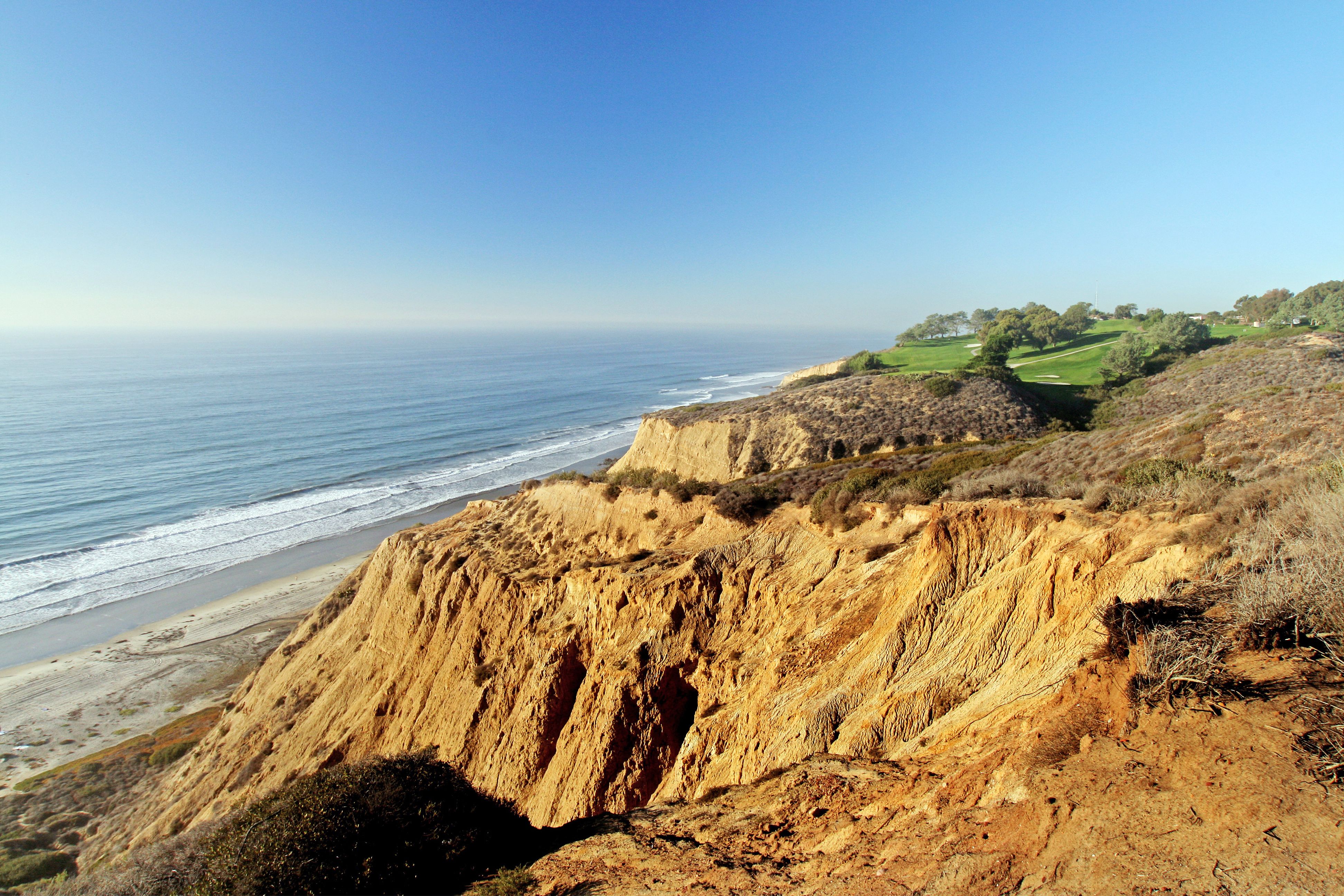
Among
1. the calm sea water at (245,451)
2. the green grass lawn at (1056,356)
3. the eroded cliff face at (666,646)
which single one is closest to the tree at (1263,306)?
the green grass lawn at (1056,356)

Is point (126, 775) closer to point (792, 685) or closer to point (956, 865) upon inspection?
point (792, 685)

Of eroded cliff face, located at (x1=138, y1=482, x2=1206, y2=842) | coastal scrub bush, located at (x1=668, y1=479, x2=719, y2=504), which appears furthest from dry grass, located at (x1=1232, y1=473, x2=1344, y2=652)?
coastal scrub bush, located at (x1=668, y1=479, x2=719, y2=504)

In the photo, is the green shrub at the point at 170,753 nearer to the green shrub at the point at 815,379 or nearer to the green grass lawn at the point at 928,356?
the green shrub at the point at 815,379

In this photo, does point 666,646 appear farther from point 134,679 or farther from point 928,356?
point 928,356

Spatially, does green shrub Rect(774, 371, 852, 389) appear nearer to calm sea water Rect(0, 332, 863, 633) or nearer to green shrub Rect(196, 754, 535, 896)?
calm sea water Rect(0, 332, 863, 633)

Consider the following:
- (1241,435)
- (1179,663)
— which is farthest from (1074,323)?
(1179,663)

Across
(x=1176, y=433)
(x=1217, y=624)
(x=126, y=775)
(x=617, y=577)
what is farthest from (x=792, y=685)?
(x=126, y=775)
